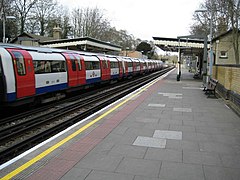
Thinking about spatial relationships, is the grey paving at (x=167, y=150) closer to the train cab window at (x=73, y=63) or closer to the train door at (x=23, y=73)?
the train door at (x=23, y=73)

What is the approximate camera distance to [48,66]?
1282 cm

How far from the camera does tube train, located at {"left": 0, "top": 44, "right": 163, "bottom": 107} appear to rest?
977 cm

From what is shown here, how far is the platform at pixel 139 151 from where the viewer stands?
4.75 m

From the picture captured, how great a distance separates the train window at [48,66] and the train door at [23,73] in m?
0.51

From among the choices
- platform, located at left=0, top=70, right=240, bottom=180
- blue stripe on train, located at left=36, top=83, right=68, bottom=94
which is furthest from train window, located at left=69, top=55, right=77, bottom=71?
platform, located at left=0, top=70, right=240, bottom=180

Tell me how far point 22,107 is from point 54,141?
6.30 metres

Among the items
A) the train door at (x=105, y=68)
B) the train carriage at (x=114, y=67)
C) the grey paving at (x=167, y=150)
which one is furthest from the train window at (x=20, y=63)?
the train carriage at (x=114, y=67)

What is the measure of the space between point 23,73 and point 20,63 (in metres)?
0.39

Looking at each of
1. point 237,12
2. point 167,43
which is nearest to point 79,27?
point 167,43

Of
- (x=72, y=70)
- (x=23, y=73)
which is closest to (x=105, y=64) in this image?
(x=72, y=70)

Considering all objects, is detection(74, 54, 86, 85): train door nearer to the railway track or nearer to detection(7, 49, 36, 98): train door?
the railway track

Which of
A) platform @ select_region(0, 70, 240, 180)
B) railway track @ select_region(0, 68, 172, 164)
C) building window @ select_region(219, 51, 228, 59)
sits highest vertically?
building window @ select_region(219, 51, 228, 59)

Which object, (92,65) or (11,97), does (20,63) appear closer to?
(11,97)

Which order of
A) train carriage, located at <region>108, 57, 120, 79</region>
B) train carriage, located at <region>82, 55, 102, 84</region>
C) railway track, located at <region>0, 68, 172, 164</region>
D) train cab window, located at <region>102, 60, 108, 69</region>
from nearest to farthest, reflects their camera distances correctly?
railway track, located at <region>0, 68, 172, 164</region>, train carriage, located at <region>82, 55, 102, 84</region>, train cab window, located at <region>102, 60, 108, 69</region>, train carriage, located at <region>108, 57, 120, 79</region>
